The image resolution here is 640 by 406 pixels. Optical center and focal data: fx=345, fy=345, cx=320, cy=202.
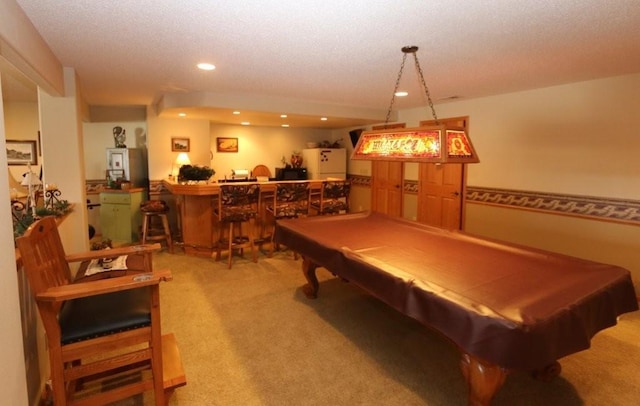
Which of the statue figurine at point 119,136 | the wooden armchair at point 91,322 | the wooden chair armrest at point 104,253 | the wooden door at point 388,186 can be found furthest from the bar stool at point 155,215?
the wooden door at point 388,186

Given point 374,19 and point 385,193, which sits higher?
point 374,19

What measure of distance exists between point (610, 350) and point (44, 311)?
11.8ft

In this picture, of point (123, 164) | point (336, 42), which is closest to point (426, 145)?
point (336, 42)

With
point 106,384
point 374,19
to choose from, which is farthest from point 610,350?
point 106,384

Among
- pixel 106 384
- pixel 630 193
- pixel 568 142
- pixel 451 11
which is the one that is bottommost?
pixel 106 384

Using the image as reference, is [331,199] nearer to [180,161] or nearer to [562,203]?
[180,161]

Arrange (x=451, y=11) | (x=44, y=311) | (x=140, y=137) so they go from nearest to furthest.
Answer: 1. (x=44, y=311)
2. (x=451, y=11)
3. (x=140, y=137)

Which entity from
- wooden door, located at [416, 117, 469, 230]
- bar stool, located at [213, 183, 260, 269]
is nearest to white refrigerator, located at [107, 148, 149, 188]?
bar stool, located at [213, 183, 260, 269]

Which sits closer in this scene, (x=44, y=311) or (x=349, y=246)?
(x=44, y=311)

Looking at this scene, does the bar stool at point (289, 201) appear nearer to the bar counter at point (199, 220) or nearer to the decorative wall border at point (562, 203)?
the bar counter at point (199, 220)

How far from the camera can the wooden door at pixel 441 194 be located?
16.2 ft

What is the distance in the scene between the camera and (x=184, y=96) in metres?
4.33

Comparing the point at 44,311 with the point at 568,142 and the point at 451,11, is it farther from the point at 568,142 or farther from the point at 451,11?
the point at 568,142

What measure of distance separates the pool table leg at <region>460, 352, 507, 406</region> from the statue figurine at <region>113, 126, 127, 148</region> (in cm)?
591
